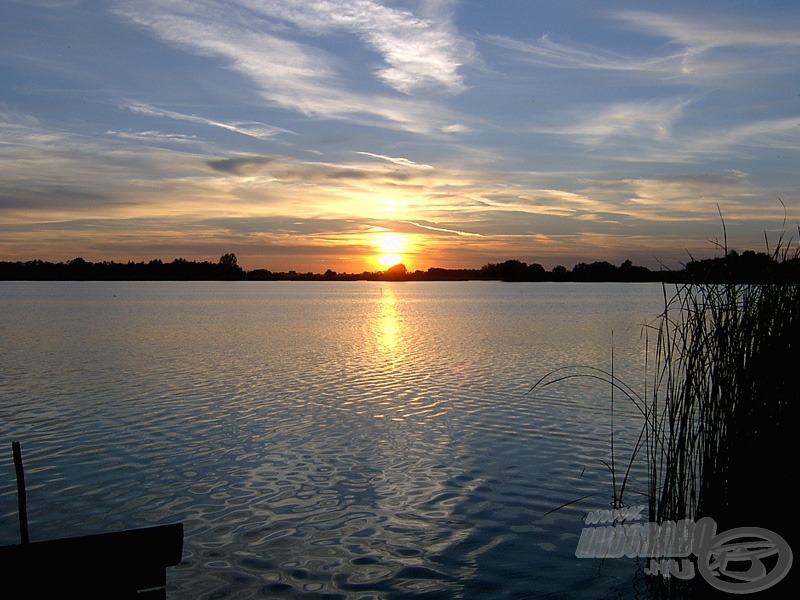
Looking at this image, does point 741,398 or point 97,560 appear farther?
point 741,398

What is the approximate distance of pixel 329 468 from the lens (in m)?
10.7

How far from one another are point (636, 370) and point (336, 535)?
51.7 ft

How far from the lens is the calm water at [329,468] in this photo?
23.3 feet

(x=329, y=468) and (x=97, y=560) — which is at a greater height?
(x=97, y=560)

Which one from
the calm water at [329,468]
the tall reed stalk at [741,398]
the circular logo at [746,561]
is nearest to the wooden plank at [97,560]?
the calm water at [329,468]

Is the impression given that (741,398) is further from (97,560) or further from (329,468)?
(329,468)

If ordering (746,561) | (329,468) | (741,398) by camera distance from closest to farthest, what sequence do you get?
(746,561) < (741,398) < (329,468)

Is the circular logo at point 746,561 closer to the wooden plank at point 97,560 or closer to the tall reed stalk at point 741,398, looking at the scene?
the tall reed stalk at point 741,398

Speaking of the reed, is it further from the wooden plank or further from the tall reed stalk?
the wooden plank

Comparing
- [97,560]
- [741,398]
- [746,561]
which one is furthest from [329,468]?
[97,560]

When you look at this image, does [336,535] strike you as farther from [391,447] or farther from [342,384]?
[342,384]

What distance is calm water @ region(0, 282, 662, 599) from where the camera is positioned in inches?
280

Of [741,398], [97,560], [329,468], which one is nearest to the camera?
[97,560]

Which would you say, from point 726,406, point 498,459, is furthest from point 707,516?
point 498,459
